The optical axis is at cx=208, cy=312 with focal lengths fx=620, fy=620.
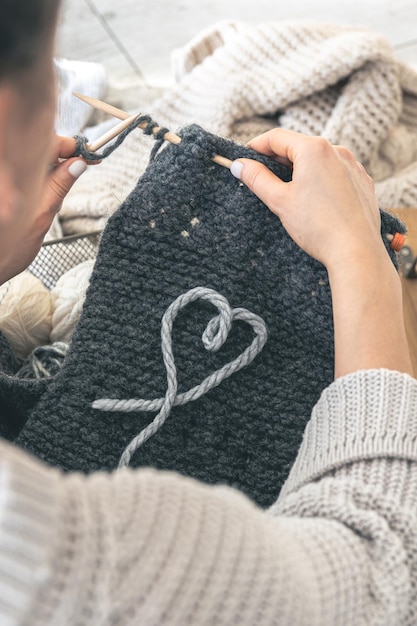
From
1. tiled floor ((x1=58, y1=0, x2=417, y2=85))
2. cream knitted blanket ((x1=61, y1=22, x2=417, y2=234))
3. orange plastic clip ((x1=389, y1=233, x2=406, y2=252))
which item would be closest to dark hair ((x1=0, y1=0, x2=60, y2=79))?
orange plastic clip ((x1=389, y1=233, x2=406, y2=252))

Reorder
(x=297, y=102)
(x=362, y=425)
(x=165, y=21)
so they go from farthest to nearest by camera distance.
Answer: (x=165, y=21)
(x=297, y=102)
(x=362, y=425)

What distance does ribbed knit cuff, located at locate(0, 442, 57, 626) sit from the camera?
0.27 m

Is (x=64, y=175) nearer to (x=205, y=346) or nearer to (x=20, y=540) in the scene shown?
(x=205, y=346)

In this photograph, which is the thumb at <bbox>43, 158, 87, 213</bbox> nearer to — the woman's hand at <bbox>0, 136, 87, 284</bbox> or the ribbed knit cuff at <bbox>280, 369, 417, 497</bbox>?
the woman's hand at <bbox>0, 136, 87, 284</bbox>

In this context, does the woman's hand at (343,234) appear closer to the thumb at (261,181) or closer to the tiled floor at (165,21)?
the thumb at (261,181)

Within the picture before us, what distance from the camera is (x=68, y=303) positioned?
82 cm

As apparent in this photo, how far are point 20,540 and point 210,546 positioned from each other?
11 cm

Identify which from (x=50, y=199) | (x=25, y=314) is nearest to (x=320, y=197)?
(x=50, y=199)

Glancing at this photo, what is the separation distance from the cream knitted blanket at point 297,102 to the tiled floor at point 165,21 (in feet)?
2.76

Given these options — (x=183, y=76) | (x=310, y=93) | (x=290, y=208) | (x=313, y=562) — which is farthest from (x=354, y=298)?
(x=183, y=76)

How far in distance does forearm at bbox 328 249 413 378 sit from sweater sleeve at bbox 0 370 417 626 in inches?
2.5

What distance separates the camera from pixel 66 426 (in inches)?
25.4

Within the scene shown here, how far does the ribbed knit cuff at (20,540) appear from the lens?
0.90 feet

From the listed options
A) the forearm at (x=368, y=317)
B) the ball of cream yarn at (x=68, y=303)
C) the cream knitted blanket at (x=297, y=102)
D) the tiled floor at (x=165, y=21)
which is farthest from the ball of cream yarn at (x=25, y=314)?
the tiled floor at (x=165, y=21)
